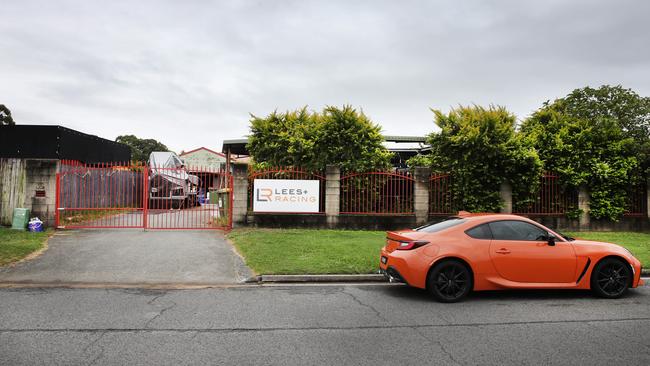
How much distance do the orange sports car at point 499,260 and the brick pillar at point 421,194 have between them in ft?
25.8

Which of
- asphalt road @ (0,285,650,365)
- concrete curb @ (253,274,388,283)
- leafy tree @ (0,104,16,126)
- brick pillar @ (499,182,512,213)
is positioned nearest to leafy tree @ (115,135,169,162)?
leafy tree @ (0,104,16,126)

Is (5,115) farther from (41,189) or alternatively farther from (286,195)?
(286,195)

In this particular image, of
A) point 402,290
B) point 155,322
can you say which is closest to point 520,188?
point 402,290

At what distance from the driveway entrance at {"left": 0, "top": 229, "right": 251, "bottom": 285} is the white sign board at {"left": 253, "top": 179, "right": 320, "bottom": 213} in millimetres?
2024

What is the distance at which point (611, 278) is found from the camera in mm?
7555

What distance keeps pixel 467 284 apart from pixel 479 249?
576 mm

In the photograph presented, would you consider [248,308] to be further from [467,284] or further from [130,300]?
[467,284]

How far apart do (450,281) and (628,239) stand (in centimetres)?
1102

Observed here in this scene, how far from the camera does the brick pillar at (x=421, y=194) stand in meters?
15.6

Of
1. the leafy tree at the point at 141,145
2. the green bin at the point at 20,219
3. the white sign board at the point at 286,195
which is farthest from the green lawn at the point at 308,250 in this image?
the leafy tree at the point at 141,145

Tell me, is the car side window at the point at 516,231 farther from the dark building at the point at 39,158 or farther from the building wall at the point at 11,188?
the building wall at the point at 11,188

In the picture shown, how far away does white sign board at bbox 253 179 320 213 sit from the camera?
14.8 metres

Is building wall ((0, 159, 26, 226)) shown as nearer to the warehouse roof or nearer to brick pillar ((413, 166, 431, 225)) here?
the warehouse roof

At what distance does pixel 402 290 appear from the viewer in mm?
8109
